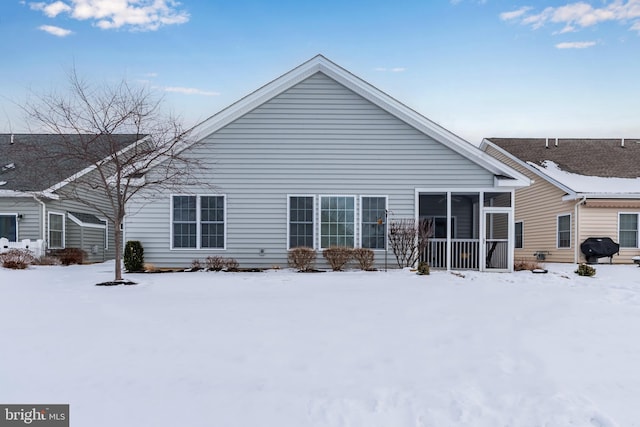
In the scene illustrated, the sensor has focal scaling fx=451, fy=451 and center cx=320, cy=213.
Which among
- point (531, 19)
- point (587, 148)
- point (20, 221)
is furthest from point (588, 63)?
point (20, 221)

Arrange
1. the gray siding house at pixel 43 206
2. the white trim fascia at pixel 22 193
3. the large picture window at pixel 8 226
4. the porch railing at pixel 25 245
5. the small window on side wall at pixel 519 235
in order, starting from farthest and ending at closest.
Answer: the small window on side wall at pixel 519 235
the large picture window at pixel 8 226
the gray siding house at pixel 43 206
the white trim fascia at pixel 22 193
the porch railing at pixel 25 245

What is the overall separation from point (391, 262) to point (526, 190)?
11742 millimetres

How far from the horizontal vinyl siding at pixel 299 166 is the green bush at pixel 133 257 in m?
0.33

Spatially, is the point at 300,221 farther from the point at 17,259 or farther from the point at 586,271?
the point at 17,259

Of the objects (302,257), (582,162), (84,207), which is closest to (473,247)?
(302,257)

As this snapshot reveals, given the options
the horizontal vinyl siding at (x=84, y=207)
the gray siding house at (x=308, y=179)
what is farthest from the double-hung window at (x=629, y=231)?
the horizontal vinyl siding at (x=84, y=207)

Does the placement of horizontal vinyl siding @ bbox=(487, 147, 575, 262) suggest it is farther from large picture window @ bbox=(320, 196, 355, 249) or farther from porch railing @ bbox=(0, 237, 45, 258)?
porch railing @ bbox=(0, 237, 45, 258)

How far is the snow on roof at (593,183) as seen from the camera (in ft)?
61.4

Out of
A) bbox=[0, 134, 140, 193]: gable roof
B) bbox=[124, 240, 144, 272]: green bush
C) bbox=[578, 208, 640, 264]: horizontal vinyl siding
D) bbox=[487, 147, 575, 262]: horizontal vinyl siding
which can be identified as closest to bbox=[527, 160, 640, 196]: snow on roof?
bbox=[487, 147, 575, 262]: horizontal vinyl siding

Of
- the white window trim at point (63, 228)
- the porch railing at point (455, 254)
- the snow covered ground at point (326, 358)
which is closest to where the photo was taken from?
the snow covered ground at point (326, 358)

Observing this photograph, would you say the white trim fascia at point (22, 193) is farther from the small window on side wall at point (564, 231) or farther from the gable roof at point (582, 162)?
the small window on side wall at point (564, 231)

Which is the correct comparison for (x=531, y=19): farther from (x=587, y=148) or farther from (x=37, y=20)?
(x=37, y=20)

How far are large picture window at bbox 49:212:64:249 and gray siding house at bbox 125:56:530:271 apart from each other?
6.91 metres

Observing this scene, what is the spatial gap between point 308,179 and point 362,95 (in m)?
3.18
